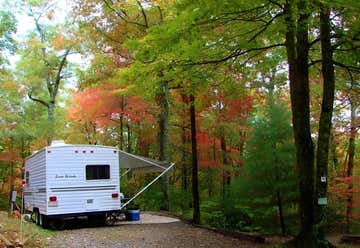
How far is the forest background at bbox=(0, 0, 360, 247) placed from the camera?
28.9 feet

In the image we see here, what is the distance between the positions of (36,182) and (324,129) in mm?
9158

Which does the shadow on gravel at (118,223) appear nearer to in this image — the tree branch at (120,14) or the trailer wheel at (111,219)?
the trailer wheel at (111,219)

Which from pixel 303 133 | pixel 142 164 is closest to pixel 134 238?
pixel 303 133

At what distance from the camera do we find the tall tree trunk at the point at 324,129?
9.27m

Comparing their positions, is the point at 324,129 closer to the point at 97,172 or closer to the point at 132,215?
the point at 97,172

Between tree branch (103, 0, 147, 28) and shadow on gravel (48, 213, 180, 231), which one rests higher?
tree branch (103, 0, 147, 28)

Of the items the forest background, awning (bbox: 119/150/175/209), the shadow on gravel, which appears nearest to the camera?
the forest background

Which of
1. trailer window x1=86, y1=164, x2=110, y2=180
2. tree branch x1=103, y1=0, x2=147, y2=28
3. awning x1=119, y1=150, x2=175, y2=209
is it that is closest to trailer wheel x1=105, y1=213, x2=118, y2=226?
awning x1=119, y1=150, x2=175, y2=209

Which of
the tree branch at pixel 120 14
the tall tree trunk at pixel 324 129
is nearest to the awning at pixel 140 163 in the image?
the tree branch at pixel 120 14

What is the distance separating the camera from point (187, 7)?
25.5ft

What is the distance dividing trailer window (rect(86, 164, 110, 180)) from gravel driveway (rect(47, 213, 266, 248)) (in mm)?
1706

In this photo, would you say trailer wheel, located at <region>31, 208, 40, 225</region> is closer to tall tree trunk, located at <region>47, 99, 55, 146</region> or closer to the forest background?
the forest background

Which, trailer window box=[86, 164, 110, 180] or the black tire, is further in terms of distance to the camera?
the black tire

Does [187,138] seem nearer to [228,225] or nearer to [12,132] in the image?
[228,225]
